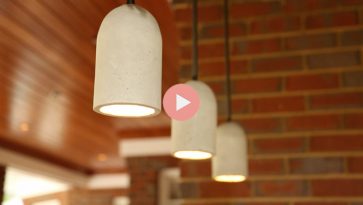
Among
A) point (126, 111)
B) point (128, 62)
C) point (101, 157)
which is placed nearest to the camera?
point (128, 62)

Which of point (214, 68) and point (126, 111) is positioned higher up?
point (214, 68)

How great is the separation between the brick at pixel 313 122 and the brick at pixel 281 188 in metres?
0.16

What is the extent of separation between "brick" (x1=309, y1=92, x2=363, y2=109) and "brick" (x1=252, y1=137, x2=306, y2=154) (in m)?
0.12

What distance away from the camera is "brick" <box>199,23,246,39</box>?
1777mm

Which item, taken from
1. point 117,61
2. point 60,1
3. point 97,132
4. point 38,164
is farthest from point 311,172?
point 38,164

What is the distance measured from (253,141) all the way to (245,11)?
0.42m

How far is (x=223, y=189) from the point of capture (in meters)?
1.69

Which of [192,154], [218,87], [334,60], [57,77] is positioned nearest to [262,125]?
[218,87]

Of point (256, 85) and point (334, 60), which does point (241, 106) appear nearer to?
point (256, 85)

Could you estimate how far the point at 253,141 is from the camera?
66.7 inches

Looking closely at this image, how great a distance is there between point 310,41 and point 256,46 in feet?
0.54

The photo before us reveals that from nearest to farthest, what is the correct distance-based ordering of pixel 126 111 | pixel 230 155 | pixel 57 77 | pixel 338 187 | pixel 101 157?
pixel 126 111 → pixel 230 155 → pixel 338 187 → pixel 57 77 → pixel 101 157

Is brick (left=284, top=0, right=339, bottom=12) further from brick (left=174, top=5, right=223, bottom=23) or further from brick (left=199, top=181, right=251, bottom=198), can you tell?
brick (left=199, top=181, right=251, bottom=198)

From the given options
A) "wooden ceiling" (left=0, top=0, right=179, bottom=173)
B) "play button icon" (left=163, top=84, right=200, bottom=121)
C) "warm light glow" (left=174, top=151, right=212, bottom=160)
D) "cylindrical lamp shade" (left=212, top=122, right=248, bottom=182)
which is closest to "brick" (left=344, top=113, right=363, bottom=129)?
"cylindrical lamp shade" (left=212, top=122, right=248, bottom=182)
